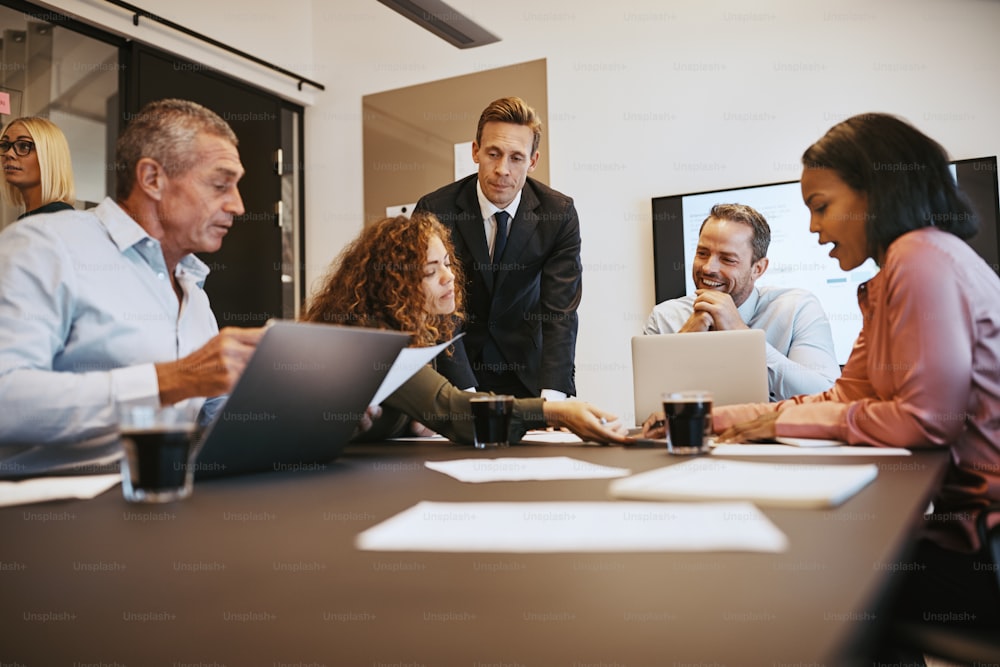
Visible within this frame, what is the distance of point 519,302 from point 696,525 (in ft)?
7.94

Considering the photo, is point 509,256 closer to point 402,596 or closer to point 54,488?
point 54,488

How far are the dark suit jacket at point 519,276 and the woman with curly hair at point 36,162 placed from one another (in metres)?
1.35

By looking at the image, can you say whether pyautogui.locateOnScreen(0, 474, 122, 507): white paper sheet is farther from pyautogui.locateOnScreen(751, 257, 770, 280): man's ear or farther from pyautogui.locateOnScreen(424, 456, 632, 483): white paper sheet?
pyautogui.locateOnScreen(751, 257, 770, 280): man's ear

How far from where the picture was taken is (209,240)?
69.4 inches

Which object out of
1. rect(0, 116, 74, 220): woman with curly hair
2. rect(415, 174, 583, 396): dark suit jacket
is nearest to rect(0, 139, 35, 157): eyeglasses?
rect(0, 116, 74, 220): woman with curly hair

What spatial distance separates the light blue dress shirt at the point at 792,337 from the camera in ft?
7.83

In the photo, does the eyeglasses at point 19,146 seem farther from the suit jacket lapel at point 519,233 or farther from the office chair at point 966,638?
the office chair at point 966,638

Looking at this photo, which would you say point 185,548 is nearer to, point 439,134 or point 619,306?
point 619,306

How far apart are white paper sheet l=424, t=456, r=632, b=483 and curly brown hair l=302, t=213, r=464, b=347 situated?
690 millimetres

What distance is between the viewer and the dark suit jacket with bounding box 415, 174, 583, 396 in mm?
3008

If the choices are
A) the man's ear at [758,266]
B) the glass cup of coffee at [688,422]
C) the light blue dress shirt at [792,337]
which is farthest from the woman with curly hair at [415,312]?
the man's ear at [758,266]

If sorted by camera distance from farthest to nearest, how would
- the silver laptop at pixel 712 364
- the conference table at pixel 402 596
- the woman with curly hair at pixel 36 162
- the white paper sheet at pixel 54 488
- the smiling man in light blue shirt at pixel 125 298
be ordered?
the woman with curly hair at pixel 36 162, the silver laptop at pixel 712 364, the smiling man in light blue shirt at pixel 125 298, the white paper sheet at pixel 54 488, the conference table at pixel 402 596

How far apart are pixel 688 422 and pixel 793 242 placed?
98.0 inches

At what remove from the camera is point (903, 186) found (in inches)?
57.2
